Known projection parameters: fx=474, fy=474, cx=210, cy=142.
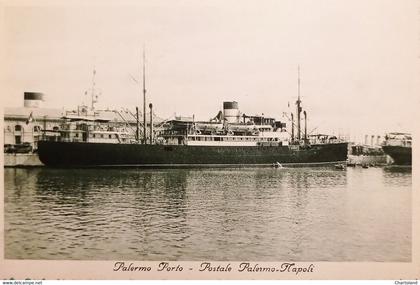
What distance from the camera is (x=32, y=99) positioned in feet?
27.6

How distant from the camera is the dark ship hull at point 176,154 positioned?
13.9m

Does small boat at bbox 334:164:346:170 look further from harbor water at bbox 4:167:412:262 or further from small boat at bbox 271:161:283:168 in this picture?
harbor water at bbox 4:167:412:262

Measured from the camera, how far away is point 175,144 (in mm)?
15625

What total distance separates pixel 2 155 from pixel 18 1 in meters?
2.43

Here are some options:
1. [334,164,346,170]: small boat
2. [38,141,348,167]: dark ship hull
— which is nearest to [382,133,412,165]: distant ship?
[38,141,348,167]: dark ship hull

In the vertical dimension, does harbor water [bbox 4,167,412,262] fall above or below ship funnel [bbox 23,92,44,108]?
below

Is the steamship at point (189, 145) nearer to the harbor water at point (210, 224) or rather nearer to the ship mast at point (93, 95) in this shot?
the ship mast at point (93, 95)

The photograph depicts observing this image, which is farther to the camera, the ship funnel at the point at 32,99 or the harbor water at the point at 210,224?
the ship funnel at the point at 32,99

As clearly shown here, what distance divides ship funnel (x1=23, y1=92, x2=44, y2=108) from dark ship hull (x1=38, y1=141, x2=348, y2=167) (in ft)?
13.2

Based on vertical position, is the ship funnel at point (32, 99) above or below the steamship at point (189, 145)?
above

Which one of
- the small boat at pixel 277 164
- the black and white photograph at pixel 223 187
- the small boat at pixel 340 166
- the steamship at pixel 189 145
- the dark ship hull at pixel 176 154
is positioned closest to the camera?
the black and white photograph at pixel 223 187

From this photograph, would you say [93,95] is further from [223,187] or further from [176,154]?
[176,154]

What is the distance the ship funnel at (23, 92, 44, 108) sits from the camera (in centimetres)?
804

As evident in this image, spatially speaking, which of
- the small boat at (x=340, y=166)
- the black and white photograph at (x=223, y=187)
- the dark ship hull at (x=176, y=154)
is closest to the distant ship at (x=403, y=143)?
the black and white photograph at (x=223, y=187)
